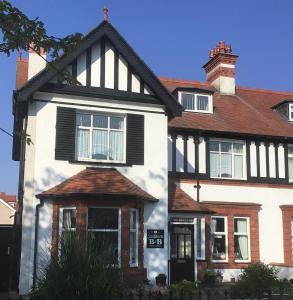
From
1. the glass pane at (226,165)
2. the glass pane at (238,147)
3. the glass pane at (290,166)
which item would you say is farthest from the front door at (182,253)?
the glass pane at (290,166)

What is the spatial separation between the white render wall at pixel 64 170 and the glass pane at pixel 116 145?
0.52 m

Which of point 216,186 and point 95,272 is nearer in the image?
point 95,272

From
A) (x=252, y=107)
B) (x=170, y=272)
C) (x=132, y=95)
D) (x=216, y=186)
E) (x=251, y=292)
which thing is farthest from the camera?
(x=252, y=107)

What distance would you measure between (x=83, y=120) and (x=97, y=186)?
2572 millimetres

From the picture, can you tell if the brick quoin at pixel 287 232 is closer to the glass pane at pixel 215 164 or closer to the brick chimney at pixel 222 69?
the glass pane at pixel 215 164

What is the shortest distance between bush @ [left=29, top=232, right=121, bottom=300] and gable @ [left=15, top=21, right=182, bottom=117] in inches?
344

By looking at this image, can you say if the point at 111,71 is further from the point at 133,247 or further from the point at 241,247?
the point at 241,247

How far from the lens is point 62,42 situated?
869cm

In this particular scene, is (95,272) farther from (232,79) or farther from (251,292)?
(232,79)

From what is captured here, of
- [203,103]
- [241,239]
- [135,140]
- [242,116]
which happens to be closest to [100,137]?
[135,140]

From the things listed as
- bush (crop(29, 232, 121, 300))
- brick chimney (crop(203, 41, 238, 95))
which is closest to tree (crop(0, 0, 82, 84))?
bush (crop(29, 232, 121, 300))

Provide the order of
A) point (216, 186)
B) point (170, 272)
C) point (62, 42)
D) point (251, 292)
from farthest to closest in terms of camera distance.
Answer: point (216, 186), point (170, 272), point (251, 292), point (62, 42)

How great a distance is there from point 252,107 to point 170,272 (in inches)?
395

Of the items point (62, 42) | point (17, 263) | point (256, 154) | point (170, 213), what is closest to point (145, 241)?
point (170, 213)
